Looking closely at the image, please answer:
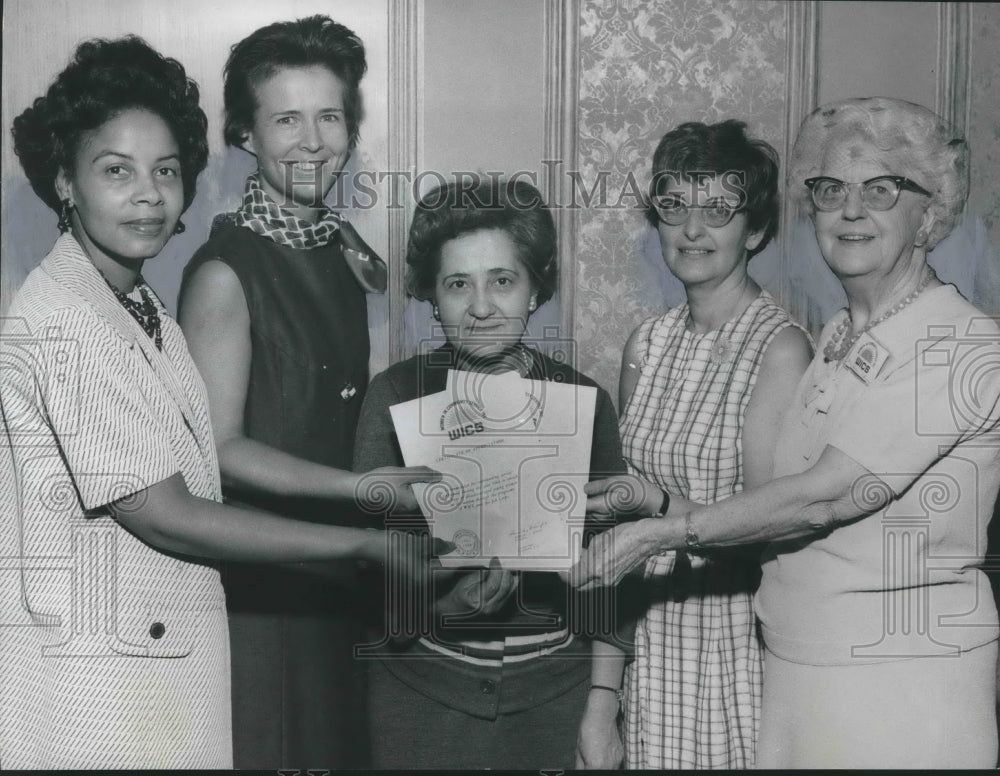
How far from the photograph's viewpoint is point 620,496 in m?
2.19

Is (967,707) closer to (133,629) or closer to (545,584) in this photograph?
(545,584)

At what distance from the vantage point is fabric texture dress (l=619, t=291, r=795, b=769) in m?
2.14

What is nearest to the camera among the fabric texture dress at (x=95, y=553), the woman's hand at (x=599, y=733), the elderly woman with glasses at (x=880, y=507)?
the fabric texture dress at (x=95, y=553)

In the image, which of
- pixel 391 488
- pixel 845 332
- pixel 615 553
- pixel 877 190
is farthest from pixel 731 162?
pixel 391 488

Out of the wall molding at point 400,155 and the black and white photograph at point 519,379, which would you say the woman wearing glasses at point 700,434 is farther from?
the wall molding at point 400,155

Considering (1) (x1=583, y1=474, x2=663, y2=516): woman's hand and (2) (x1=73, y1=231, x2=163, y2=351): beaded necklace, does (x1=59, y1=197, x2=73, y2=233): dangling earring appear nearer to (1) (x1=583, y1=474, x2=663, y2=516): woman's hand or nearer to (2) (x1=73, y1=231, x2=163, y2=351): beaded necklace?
(2) (x1=73, y1=231, x2=163, y2=351): beaded necklace

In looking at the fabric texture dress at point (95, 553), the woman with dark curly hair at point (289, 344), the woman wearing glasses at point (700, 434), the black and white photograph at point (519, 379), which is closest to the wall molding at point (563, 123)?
the black and white photograph at point (519, 379)

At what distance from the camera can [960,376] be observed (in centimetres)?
213

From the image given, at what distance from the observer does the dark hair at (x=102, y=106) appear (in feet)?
6.88

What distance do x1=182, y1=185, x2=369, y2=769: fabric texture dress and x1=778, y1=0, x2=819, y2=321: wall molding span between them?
2.86 feet

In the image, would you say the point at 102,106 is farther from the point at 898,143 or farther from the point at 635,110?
the point at 898,143

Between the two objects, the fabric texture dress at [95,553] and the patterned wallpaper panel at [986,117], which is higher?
the patterned wallpaper panel at [986,117]

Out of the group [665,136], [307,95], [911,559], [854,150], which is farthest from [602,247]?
[911,559]

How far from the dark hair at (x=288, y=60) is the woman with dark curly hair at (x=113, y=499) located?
0.08m
